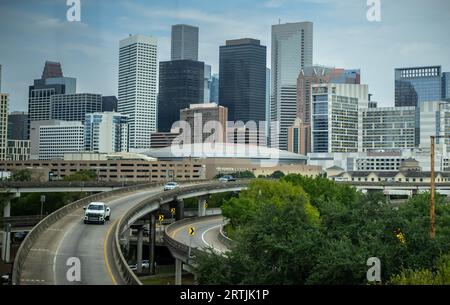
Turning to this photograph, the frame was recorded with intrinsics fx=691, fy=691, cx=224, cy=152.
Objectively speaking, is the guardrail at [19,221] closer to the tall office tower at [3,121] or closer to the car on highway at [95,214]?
the car on highway at [95,214]

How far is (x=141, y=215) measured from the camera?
167 ft

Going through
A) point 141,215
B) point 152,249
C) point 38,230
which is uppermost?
point 38,230

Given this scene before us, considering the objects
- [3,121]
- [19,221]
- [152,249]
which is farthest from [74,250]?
[3,121]

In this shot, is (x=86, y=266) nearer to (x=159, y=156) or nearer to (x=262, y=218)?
(x=262, y=218)

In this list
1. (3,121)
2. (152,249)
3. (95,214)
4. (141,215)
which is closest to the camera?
(95,214)

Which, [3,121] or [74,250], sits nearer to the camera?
[74,250]

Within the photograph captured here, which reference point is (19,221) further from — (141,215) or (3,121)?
(3,121)

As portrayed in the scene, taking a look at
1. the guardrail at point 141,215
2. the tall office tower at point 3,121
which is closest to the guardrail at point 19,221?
the guardrail at point 141,215

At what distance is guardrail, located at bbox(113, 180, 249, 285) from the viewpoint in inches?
942

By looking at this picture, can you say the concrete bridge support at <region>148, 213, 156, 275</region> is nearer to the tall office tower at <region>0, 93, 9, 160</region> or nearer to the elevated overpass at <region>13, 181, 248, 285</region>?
the elevated overpass at <region>13, 181, 248, 285</region>

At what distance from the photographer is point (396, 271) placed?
24.8 m

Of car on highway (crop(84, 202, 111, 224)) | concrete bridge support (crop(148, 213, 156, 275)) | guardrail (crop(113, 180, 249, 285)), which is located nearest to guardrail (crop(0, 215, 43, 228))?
concrete bridge support (crop(148, 213, 156, 275))
